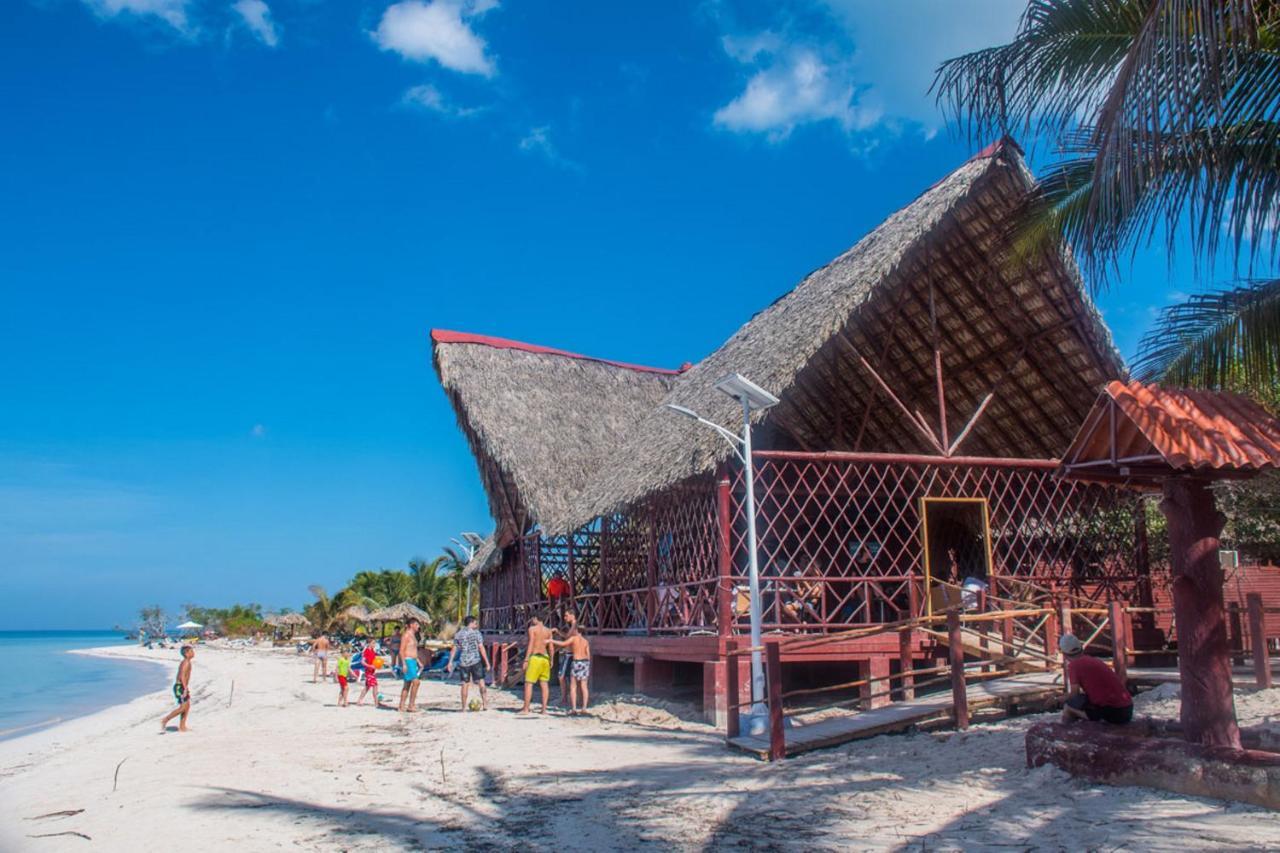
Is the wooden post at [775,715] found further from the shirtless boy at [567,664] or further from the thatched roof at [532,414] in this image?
the thatched roof at [532,414]

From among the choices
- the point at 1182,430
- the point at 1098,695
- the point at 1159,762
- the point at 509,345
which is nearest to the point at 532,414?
the point at 509,345

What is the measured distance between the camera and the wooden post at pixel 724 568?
31.3ft

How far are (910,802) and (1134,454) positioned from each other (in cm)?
232

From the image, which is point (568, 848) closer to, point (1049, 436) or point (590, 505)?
point (590, 505)

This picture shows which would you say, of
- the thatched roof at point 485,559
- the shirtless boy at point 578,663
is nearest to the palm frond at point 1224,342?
the shirtless boy at point 578,663

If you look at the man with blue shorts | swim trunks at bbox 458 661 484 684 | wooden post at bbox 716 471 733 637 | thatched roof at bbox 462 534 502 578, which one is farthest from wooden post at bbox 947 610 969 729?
thatched roof at bbox 462 534 502 578

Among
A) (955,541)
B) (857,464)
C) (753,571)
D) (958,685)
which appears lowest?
(958,685)

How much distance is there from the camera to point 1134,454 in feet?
16.5

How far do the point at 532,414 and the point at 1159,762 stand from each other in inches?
520

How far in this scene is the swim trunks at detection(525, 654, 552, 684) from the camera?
11133 mm

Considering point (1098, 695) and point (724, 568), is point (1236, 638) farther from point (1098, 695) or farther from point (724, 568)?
point (1098, 695)

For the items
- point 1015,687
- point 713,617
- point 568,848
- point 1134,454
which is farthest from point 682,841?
point 713,617

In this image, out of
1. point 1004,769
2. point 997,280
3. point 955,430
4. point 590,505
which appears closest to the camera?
point 1004,769

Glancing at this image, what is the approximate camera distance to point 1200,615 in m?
4.84
